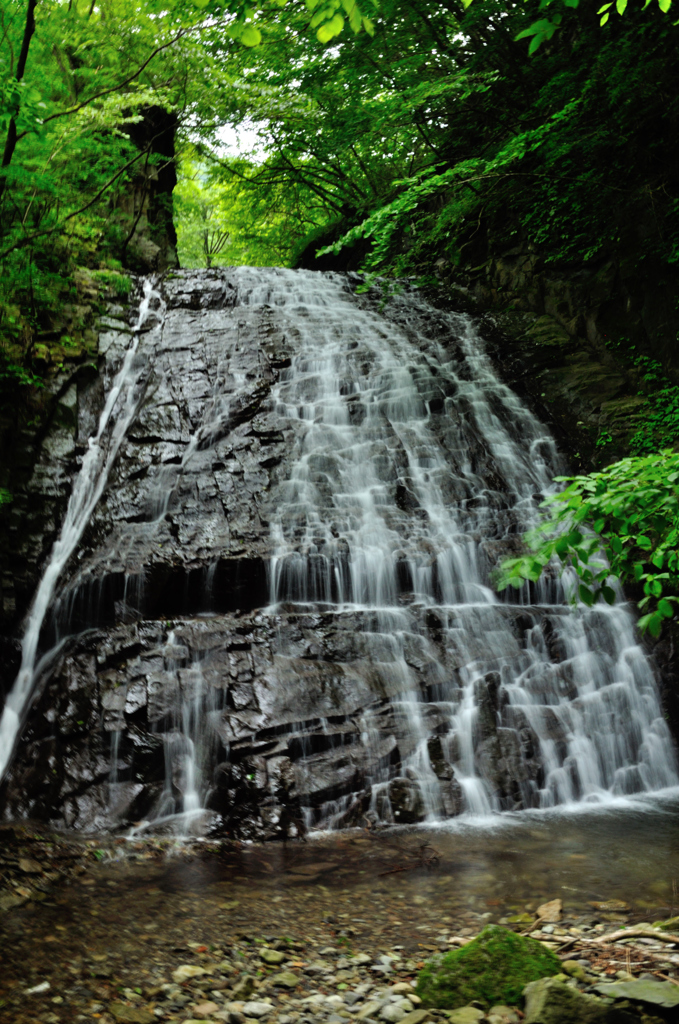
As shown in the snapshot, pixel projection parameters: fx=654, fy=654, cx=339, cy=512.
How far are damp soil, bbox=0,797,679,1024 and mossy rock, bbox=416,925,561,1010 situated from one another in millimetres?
279

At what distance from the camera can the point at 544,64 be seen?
11547 millimetres

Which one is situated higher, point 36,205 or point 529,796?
point 36,205

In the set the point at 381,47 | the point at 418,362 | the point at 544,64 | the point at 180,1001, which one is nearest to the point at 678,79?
the point at 544,64

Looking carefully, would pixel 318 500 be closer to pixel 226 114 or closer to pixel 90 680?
pixel 90 680

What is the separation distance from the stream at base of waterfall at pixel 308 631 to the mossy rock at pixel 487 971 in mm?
2446

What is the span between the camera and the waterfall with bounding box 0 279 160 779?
6387 millimetres

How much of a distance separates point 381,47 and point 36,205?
318 inches

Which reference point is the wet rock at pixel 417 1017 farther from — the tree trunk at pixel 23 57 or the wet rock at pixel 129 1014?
the tree trunk at pixel 23 57

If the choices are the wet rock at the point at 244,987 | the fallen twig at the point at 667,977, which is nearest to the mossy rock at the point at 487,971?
the fallen twig at the point at 667,977

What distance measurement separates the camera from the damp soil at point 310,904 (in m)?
2.99

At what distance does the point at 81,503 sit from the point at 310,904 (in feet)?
20.0

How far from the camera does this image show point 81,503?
8.49 metres

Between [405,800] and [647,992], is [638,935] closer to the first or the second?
[647,992]

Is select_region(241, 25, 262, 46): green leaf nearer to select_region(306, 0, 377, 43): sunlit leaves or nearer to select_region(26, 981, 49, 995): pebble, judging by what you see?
select_region(306, 0, 377, 43): sunlit leaves
